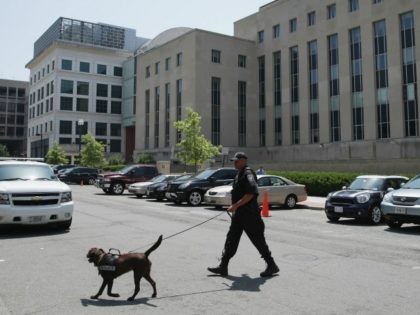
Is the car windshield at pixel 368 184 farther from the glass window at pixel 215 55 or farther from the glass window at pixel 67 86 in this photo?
the glass window at pixel 67 86

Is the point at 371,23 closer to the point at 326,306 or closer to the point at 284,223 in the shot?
the point at 284,223

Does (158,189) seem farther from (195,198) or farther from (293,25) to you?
(293,25)

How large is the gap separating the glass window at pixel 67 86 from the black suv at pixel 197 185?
243 ft

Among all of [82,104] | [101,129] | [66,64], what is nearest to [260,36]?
[101,129]

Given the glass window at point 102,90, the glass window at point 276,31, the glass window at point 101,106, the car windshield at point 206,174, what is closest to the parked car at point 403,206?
the car windshield at point 206,174

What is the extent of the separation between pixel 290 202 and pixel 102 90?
79207 millimetres

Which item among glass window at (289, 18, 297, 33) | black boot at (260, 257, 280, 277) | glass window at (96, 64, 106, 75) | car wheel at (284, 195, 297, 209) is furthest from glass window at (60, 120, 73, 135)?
black boot at (260, 257, 280, 277)

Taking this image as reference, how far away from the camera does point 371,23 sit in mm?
44906

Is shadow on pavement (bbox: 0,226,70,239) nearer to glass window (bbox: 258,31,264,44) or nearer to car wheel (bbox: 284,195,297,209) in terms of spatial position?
car wheel (bbox: 284,195,297,209)

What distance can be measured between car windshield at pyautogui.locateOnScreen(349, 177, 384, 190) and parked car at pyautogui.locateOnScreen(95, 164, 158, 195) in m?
16.7

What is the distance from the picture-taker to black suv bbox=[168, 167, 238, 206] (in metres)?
20.6

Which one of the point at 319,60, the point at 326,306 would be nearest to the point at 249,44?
the point at 319,60

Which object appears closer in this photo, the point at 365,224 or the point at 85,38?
the point at 365,224

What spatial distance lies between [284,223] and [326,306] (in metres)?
8.83
